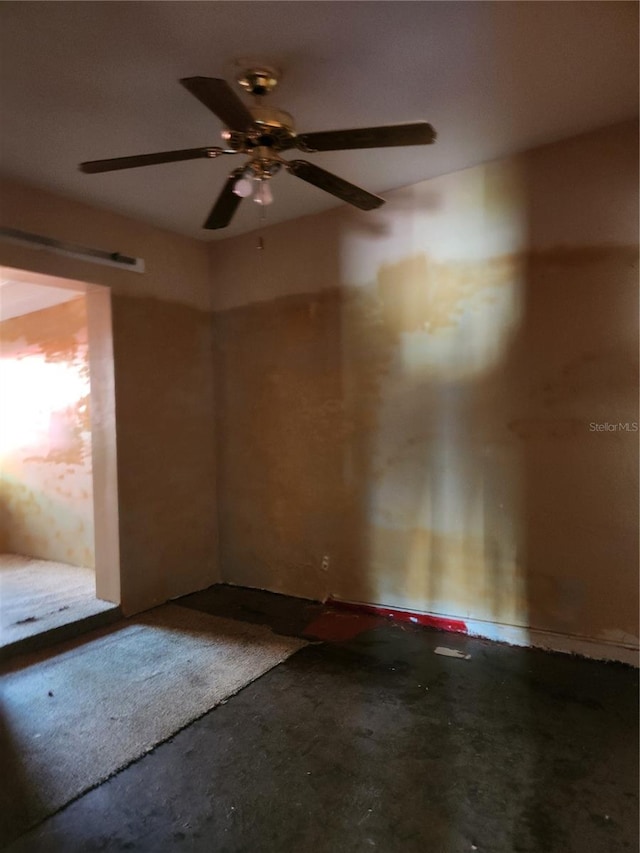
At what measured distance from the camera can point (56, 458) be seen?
4617mm

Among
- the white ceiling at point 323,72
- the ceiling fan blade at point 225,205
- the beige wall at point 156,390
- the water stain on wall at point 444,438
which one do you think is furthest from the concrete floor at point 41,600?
the white ceiling at point 323,72

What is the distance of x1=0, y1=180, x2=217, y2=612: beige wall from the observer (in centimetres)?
331

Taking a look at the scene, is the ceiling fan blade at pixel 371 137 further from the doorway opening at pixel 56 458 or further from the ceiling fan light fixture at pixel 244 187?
the doorway opening at pixel 56 458

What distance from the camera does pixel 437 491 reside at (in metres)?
3.12

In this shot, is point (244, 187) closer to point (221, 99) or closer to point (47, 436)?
point (221, 99)

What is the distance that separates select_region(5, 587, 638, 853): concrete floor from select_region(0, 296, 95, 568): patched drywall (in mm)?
2656

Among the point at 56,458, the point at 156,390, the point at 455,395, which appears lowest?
the point at 56,458

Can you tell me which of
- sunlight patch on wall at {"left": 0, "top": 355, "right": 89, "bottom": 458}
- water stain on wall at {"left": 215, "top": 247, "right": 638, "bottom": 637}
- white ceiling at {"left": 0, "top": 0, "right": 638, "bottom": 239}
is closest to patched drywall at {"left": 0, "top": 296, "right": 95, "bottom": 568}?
sunlight patch on wall at {"left": 0, "top": 355, "right": 89, "bottom": 458}

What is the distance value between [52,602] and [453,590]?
2.62 metres

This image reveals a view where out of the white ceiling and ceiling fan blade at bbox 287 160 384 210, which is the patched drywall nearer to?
the white ceiling

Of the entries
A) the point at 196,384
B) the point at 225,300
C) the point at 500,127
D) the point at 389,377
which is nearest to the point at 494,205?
the point at 500,127

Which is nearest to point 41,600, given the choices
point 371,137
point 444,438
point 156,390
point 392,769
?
point 156,390

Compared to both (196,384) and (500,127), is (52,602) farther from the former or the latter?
(500,127)

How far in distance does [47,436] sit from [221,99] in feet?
12.7
